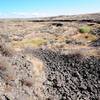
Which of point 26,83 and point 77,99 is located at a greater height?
point 26,83

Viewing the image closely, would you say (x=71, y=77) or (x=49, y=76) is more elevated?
(x=49, y=76)

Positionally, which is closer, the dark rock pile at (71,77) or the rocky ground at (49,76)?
the rocky ground at (49,76)

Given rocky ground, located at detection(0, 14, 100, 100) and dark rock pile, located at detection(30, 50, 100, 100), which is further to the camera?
dark rock pile, located at detection(30, 50, 100, 100)

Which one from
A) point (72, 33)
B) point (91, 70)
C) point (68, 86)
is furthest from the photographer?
point (72, 33)

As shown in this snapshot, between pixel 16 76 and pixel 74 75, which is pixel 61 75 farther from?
pixel 16 76

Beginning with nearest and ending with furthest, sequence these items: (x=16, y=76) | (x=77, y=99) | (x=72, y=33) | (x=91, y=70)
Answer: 1. (x=16, y=76)
2. (x=77, y=99)
3. (x=91, y=70)
4. (x=72, y=33)

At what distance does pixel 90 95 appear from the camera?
17891mm

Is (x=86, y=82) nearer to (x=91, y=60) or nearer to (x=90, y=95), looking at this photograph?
(x=90, y=95)

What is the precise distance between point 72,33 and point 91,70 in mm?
26697

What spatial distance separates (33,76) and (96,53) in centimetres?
975

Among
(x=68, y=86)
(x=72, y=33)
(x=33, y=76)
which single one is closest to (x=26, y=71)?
(x=33, y=76)

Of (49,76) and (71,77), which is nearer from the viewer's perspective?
(49,76)

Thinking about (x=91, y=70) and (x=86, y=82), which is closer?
(x=86, y=82)

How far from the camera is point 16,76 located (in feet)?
52.1
